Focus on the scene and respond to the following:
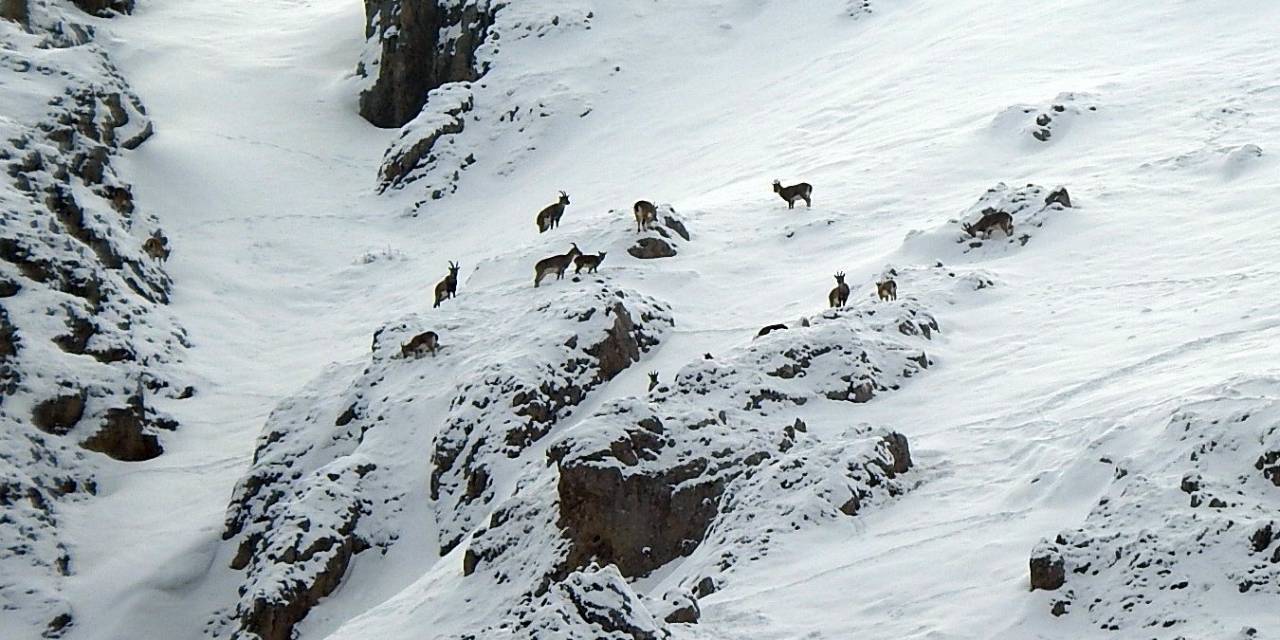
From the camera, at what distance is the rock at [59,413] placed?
2127 centimetres

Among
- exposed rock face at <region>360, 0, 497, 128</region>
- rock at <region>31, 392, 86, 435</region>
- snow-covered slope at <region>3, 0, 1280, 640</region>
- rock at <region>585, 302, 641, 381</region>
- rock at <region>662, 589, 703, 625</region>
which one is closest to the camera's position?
rock at <region>662, 589, 703, 625</region>

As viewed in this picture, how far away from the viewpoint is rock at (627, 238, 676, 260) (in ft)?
66.4

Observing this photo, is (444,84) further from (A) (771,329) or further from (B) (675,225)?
(A) (771,329)

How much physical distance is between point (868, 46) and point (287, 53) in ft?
60.4

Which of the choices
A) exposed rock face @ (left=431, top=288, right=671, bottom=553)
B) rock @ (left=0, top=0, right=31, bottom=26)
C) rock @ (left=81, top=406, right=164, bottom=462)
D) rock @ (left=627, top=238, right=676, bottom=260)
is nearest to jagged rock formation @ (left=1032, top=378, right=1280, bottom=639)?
exposed rock face @ (left=431, top=288, right=671, bottom=553)

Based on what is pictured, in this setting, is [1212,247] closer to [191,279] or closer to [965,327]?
[965,327]

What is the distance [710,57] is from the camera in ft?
113

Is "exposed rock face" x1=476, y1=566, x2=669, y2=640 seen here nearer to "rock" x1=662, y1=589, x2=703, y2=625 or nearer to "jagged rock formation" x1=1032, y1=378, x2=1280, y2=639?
"rock" x1=662, y1=589, x2=703, y2=625

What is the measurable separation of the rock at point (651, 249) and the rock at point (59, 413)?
9498 mm

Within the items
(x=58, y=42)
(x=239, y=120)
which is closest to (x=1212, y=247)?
(x=239, y=120)

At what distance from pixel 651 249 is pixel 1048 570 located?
476 inches

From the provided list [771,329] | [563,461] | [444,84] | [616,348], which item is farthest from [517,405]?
[444,84]

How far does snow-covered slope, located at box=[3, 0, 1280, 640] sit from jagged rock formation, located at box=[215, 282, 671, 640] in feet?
0.19

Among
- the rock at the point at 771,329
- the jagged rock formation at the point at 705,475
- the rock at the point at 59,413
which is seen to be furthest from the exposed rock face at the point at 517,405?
the rock at the point at 59,413
